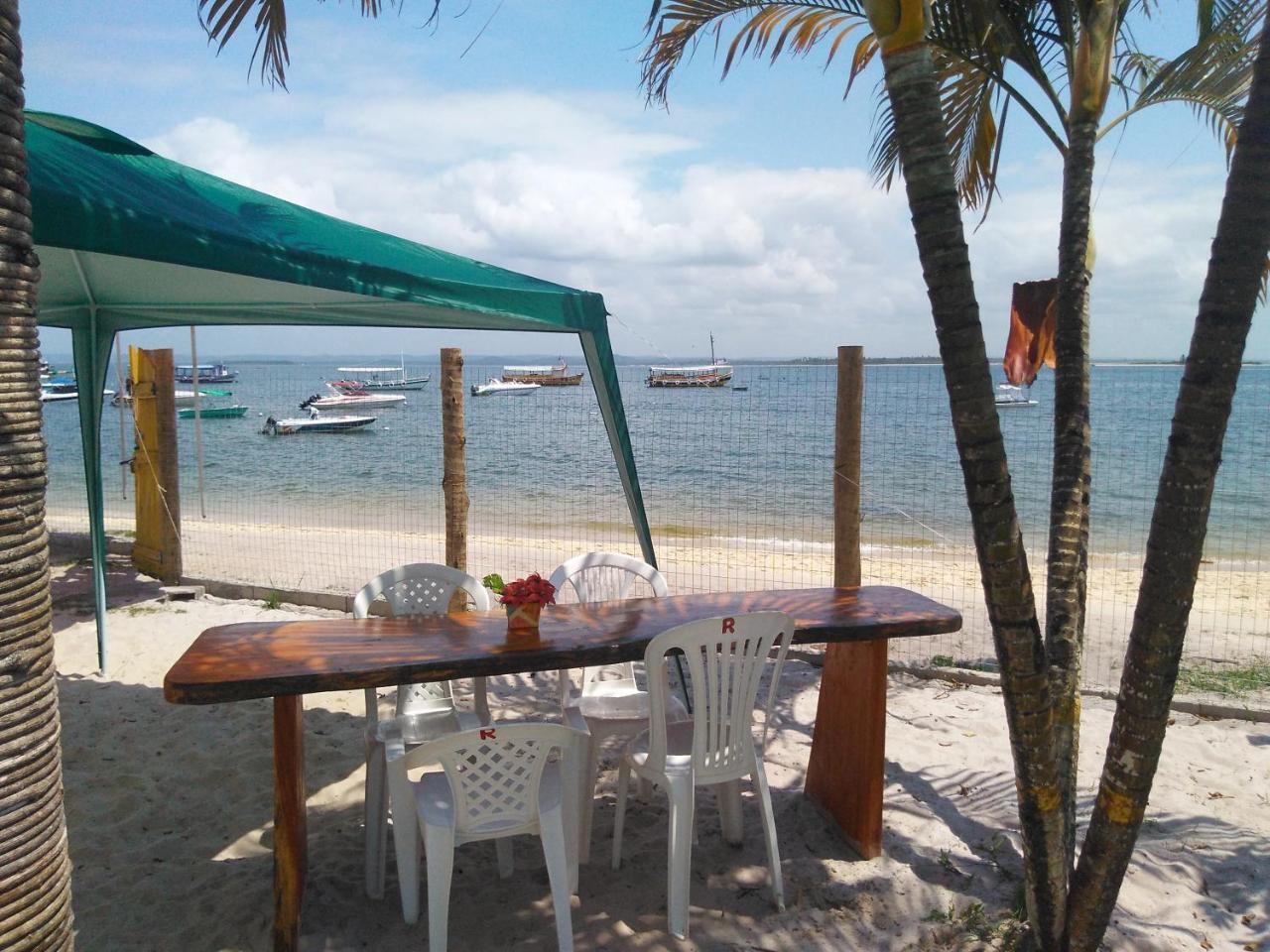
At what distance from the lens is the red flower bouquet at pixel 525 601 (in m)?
3.04

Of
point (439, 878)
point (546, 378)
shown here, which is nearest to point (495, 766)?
point (439, 878)

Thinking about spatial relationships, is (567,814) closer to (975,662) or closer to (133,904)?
(133,904)

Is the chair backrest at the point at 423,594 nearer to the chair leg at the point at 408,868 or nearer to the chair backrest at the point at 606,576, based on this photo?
the chair backrest at the point at 606,576

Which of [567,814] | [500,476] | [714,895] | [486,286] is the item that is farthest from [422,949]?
[500,476]

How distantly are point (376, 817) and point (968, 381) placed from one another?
2259mm

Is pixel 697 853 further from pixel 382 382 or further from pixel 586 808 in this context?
pixel 382 382

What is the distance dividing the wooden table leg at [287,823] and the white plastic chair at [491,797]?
1.07 ft

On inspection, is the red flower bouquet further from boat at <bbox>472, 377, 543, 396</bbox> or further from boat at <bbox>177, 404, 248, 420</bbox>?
boat at <bbox>472, 377, 543, 396</bbox>

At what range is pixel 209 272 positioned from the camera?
379cm

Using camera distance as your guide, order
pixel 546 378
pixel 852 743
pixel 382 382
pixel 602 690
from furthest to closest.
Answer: pixel 382 382 < pixel 546 378 < pixel 602 690 < pixel 852 743

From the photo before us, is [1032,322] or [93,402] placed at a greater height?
[1032,322]

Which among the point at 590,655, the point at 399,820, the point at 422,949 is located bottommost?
the point at 422,949

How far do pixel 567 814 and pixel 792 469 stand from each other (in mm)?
15921

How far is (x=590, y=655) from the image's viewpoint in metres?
2.91
